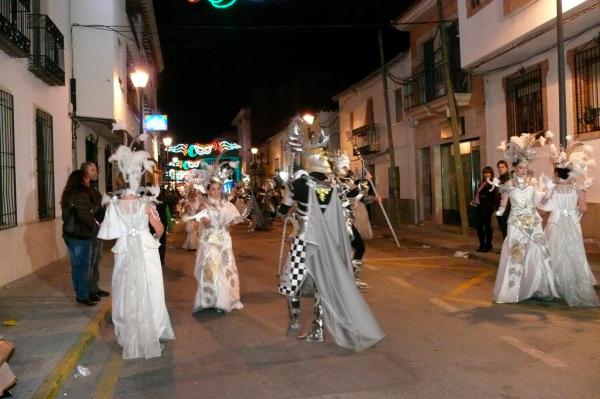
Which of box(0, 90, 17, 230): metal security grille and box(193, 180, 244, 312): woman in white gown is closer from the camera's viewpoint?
box(193, 180, 244, 312): woman in white gown

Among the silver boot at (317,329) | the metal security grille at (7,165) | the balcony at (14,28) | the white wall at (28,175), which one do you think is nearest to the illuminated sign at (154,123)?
the white wall at (28,175)

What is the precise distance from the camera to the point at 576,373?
506 cm

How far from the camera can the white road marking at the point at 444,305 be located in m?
7.74

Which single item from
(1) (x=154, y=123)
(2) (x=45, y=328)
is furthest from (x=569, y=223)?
(1) (x=154, y=123)

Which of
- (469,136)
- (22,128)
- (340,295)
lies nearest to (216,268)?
(340,295)

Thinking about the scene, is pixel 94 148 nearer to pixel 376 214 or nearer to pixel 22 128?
pixel 22 128

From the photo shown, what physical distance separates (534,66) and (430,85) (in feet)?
18.5

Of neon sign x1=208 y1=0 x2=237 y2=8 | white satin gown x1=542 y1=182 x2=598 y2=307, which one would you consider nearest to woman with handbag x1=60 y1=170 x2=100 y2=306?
white satin gown x1=542 y1=182 x2=598 y2=307

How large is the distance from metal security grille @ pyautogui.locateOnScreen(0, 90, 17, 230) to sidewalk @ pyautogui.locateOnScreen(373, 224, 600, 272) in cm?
904

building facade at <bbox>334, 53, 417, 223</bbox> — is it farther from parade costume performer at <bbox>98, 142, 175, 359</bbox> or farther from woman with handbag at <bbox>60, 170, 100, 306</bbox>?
parade costume performer at <bbox>98, 142, 175, 359</bbox>

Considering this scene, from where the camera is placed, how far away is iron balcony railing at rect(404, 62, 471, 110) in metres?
18.7

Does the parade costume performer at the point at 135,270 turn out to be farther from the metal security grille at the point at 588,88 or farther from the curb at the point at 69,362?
the metal security grille at the point at 588,88

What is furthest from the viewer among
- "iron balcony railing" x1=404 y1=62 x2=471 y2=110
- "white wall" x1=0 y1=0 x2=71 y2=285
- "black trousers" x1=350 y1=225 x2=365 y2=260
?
"iron balcony railing" x1=404 y1=62 x2=471 y2=110

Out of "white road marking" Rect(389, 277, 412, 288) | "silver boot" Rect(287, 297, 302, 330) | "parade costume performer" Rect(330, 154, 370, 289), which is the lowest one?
"white road marking" Rect(389, 277, 412, 288)
